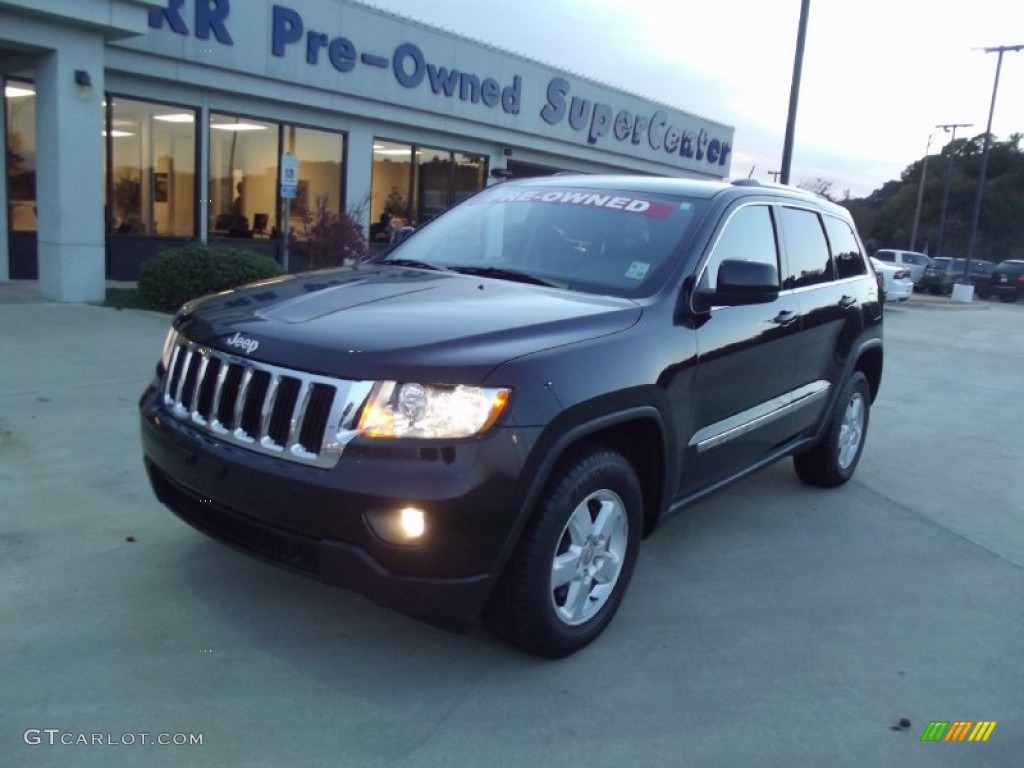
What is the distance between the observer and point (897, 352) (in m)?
14.3

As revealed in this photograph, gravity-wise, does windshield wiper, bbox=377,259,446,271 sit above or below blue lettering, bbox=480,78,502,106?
below

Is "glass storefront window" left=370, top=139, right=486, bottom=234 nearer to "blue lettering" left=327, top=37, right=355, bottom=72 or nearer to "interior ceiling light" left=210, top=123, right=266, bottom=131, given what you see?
"blue lettering" left=327, top=37, right=355, bottom=72

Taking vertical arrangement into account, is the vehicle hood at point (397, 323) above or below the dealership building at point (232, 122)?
below

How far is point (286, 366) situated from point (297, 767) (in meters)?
1.27

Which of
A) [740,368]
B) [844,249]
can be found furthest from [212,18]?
[740,368]

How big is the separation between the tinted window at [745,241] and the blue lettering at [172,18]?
11695 mm

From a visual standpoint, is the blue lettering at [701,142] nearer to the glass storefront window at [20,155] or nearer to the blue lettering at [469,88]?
the blue lettering at [469,88]

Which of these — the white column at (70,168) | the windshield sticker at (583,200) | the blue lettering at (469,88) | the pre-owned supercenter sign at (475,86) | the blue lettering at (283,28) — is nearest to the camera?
the windshield sticker at (583,200)

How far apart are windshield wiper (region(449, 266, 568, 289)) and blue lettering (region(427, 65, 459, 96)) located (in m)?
15.2

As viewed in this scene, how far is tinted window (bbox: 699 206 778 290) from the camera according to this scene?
415 centimetres

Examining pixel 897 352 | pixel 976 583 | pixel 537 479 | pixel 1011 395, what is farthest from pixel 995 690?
pixel 897 352

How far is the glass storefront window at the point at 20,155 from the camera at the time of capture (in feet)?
42.5

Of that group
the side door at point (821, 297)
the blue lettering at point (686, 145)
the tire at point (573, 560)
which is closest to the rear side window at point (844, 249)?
the side door at point (821, 297)

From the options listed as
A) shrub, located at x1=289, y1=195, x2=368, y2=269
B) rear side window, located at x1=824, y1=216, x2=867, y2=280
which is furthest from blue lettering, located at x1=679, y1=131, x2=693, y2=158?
rear side window, located at x1=824, y1=216, x2=867, y2=280
